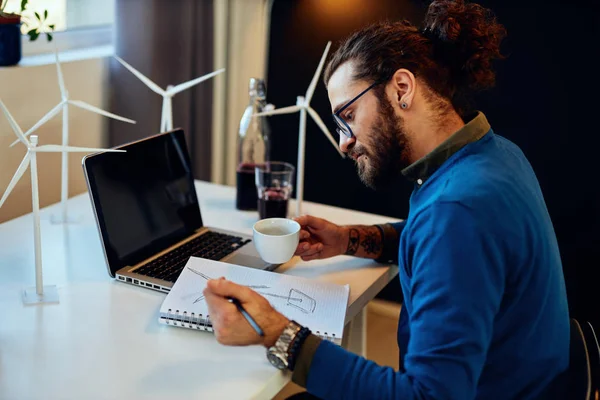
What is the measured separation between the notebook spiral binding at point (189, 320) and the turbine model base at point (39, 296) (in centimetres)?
22

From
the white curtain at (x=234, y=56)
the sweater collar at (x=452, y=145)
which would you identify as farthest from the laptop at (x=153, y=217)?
the white curtain at (x=234, y=56)

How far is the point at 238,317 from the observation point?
3.25 feet

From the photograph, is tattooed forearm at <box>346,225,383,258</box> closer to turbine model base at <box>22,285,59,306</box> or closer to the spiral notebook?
the spiral notebook

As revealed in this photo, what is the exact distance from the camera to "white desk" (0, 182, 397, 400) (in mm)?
941

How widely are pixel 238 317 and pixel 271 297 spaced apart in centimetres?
18

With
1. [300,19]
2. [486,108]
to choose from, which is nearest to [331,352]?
[486,108]

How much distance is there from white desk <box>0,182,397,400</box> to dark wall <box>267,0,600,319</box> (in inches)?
29.8

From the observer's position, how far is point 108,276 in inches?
50.3

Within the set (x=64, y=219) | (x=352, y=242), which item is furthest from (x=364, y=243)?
(x=64, y=219)

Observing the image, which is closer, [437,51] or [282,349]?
[282,349]

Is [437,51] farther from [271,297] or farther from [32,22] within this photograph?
[32,22]

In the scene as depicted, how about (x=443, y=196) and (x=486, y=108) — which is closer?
(x=443, y=196)

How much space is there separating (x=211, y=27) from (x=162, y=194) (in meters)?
0.91

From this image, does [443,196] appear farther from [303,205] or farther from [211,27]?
[211,27]
